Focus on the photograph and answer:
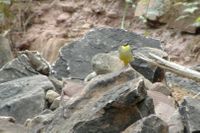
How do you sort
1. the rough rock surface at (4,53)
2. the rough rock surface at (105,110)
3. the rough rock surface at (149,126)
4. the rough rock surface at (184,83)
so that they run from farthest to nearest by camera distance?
the rough rock surface at (4,53) < the rough rock surface at (184,83) < the rough rock surface at (105,110) < the rough rock surface at (149,126)

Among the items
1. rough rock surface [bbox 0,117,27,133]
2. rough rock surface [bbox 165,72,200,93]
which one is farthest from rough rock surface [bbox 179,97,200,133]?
rough rock surface [bbox 165,72,200,93]

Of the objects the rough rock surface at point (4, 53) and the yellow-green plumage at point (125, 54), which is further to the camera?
the rough rock surface at point (4, 53)

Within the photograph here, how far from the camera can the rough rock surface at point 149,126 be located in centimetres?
206

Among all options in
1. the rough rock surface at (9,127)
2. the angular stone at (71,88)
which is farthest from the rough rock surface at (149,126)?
the angular stone at (71,88)

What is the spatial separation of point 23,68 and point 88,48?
0.48 m

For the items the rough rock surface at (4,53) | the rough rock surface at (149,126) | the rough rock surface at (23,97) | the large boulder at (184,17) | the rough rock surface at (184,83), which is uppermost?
the rough rock surface at (149,126)

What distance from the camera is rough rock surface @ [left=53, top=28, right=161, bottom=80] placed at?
11.9 feet

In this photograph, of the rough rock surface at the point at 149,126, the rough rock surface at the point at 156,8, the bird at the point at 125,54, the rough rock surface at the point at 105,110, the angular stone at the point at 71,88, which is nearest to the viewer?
the rough rock surface at the point at 149,126

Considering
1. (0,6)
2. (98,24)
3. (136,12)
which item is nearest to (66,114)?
(136,12)

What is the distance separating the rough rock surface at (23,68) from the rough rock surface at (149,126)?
1.63 meters

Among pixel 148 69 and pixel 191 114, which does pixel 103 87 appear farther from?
pixel 148 69

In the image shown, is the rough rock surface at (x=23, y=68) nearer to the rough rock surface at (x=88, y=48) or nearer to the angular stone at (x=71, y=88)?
the rough rock surface at (x=88, y=48)

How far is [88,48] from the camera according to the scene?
376 centimetres

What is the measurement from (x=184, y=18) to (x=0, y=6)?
8.25ft
